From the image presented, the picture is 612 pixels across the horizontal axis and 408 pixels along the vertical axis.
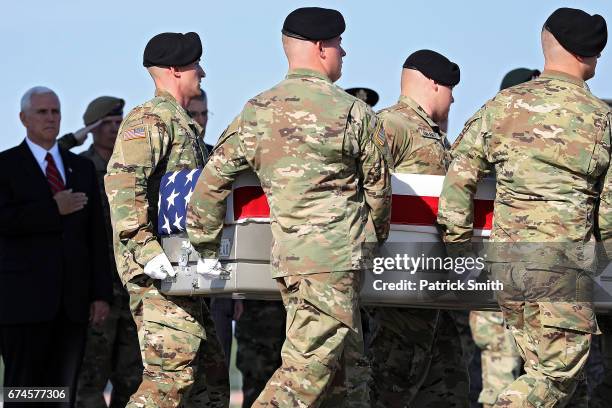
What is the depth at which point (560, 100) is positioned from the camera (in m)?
6.32

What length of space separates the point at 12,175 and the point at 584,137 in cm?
395

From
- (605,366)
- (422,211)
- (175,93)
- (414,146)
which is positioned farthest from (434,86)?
(605,366)

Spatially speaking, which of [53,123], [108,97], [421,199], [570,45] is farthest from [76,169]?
[570,45]

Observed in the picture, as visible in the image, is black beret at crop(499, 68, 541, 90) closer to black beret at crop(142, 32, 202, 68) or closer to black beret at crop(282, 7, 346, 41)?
black beret at crop(142, 32, 202, 68)

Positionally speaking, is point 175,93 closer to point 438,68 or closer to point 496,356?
point 438,68

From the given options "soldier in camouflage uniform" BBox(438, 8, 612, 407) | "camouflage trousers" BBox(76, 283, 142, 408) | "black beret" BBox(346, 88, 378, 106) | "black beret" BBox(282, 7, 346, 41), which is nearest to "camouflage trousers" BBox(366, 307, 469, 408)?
"soldier in camouflage uniform" BBox(438, 8, 612, 407)

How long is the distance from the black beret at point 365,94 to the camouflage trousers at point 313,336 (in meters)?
4.30

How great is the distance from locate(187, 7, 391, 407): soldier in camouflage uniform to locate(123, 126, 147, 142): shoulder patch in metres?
0.72

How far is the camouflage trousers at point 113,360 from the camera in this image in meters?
9.25

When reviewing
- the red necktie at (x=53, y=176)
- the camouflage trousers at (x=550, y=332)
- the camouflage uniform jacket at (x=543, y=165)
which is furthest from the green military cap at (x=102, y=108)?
the camouflage trousers at (x=550, y=332)

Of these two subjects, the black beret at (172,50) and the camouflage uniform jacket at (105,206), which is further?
A: the camouflage uniform jacket at (105,206)

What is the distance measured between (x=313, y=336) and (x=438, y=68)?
242 centimetres

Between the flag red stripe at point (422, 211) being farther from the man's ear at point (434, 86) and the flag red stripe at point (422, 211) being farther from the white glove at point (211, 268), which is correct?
the man's ear at point (434, 86)

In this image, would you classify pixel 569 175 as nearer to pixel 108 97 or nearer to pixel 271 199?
pixel 271 199
